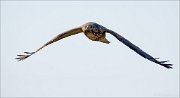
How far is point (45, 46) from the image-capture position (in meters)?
36.5

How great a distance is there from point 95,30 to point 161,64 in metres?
4.35

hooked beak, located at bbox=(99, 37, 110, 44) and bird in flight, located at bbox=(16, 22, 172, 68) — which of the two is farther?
hooked beak, located at bbox=(99, 37, 110, 44)

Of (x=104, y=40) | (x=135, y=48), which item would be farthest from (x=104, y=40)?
(x=135, y=48)

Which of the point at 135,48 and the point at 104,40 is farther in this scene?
the point at 104,40

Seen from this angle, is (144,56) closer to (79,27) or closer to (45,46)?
(79,27)

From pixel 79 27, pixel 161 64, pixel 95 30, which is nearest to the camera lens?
pixel 161 64

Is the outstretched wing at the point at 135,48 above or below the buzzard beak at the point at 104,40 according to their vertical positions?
below

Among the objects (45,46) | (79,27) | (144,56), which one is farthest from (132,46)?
(45,46)

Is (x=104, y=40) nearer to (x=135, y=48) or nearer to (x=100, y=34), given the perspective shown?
(x=100, y=34)

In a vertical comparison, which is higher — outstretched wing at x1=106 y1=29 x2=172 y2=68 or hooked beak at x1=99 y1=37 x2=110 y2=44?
hooked beak at x1=99 y1=37 x2=110 y2=44

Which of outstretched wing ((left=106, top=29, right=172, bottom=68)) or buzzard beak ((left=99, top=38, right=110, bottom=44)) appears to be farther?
buzzard beak ((left=99, top=38, right=110, bottom=44))

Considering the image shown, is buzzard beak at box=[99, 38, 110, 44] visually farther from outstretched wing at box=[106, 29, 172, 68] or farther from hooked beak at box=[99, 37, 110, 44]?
outstretched wing at box=[106, 29, 172, 68]

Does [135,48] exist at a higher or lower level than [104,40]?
lower

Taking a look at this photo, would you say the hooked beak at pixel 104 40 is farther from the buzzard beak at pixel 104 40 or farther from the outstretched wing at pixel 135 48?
the outstretched wing at pixel 135 48
